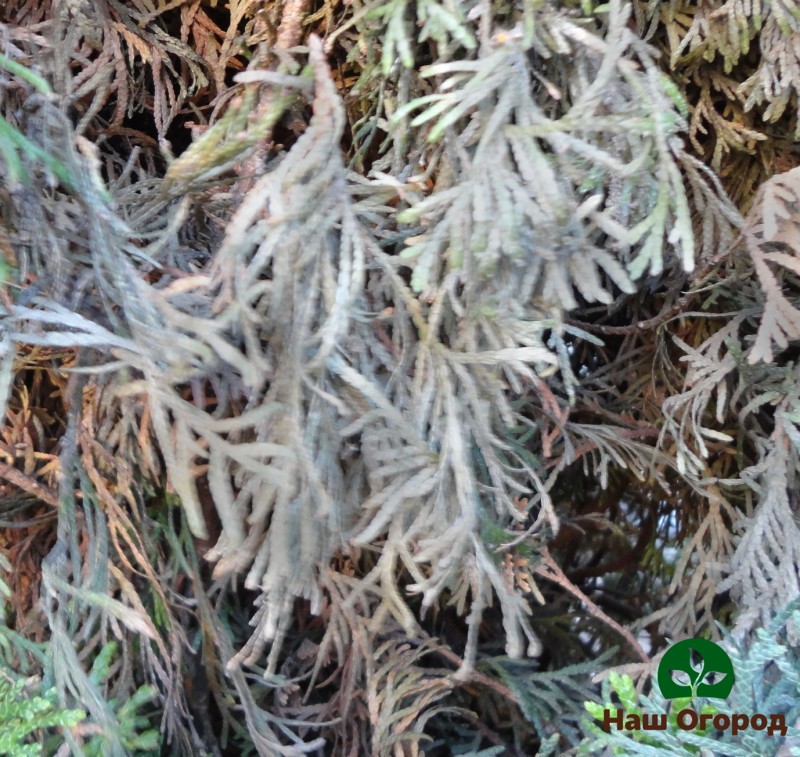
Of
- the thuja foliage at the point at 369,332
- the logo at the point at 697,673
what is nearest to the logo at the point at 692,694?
the logo at the point at 697,673

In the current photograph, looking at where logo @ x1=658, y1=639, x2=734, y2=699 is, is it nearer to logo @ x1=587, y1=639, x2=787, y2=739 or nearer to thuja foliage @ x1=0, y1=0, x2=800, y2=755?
logo @ x1=587, y1=639, x2=787, y2=739

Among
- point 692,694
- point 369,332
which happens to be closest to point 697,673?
point 692,694

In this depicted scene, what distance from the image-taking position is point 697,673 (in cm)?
99

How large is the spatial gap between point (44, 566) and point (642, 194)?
1009 millimetres

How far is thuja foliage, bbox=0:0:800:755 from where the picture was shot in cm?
74

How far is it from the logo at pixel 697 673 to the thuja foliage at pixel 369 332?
4.4 inches

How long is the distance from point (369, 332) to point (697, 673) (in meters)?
0.73

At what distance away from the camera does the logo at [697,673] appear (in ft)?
3.19

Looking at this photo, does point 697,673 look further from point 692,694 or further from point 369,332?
point 369,332

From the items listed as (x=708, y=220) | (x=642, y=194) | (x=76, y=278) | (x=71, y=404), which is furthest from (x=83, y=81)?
(x=708, y=220)

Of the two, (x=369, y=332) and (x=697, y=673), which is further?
(x=697, y=673)

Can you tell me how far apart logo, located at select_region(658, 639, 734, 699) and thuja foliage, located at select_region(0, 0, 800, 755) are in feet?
0.37

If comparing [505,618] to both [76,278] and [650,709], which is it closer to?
[650,709]

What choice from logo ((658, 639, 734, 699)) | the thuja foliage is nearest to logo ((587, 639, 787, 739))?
logo ((658, 639, 734, 699))
